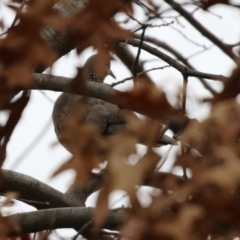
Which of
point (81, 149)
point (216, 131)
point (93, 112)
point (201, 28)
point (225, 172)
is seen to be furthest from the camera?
point (201, 28)

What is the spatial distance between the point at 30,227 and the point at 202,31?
4.30 meters

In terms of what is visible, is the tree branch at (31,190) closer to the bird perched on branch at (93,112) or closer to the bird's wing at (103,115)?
the bird perched on branch at (93,112)

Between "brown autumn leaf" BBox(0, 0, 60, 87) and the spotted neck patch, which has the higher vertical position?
the spotted neck patch

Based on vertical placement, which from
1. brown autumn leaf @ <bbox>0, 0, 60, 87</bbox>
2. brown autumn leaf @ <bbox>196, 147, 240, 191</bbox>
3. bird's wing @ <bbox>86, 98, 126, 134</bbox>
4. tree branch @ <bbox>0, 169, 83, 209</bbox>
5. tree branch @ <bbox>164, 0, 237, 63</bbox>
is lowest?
brown autumn leaf @ <bbox>196, 147, 240, 191</bbox>

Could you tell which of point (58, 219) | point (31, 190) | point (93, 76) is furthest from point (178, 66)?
point (93, 76)

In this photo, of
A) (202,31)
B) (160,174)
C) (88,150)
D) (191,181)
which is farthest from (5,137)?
(202,31)

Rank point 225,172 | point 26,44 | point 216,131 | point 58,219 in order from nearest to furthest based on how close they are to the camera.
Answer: point 225,172
point 216,131
point 26,44
point 58,219

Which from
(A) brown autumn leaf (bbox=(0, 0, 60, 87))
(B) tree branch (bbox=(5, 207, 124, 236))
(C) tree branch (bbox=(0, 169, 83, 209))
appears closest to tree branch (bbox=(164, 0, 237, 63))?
(C) tree branch (bbox=(0, 169, 83, 209))

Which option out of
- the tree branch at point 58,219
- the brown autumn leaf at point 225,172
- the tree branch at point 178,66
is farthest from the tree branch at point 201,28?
the brown autumn leaf at point 225,172

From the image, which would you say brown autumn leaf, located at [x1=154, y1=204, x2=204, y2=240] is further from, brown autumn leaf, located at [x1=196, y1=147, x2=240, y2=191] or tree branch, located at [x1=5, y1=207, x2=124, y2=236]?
tree branch, located at [x1=5, y1=207, x2=124, y2=236]

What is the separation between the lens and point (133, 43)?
13.4 ft

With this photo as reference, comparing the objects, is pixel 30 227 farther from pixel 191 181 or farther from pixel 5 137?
pixel 191 181

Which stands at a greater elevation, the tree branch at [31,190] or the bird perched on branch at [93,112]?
the bird perched on branch at [93,112]

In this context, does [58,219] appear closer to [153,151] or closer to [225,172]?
[153,151]
